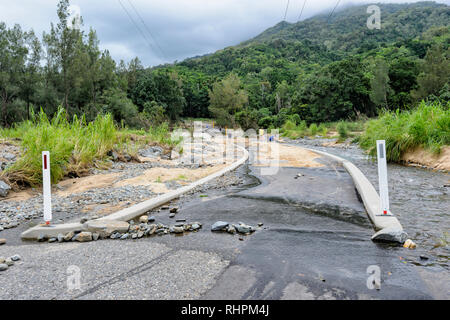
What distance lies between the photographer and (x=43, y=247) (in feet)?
10.4

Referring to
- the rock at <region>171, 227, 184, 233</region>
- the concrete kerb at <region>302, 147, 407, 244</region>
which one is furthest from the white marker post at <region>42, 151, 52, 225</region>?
the concrete kerb at <region>302, 147, 407, 244</region>

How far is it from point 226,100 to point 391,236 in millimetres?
57811

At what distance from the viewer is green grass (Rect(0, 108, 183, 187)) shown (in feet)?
20.1

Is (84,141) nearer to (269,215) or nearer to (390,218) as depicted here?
(269,215)

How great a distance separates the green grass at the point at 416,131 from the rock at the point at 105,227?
336 inches

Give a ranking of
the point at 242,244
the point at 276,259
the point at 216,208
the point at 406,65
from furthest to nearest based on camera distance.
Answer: the point at 406,65
the point at 216,208
the point at 242,244
the point at 276,259

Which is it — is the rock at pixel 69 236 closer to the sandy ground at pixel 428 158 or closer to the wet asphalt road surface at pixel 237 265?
the wet asphalt road surface at pixel 237 265

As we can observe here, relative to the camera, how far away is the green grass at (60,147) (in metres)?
6.12

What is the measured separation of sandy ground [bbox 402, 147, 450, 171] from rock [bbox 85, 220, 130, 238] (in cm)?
803

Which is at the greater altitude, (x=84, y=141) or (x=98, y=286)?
(x=84, y=141)

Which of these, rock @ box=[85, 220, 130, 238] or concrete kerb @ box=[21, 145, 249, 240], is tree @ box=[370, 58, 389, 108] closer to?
concrete kerb @ box=[21, 145, 249, 240]

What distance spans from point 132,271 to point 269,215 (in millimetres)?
2344

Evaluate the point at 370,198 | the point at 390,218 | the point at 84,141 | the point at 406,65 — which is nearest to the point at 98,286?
the point at 390,218

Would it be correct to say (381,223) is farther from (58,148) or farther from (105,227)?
(58,148)
